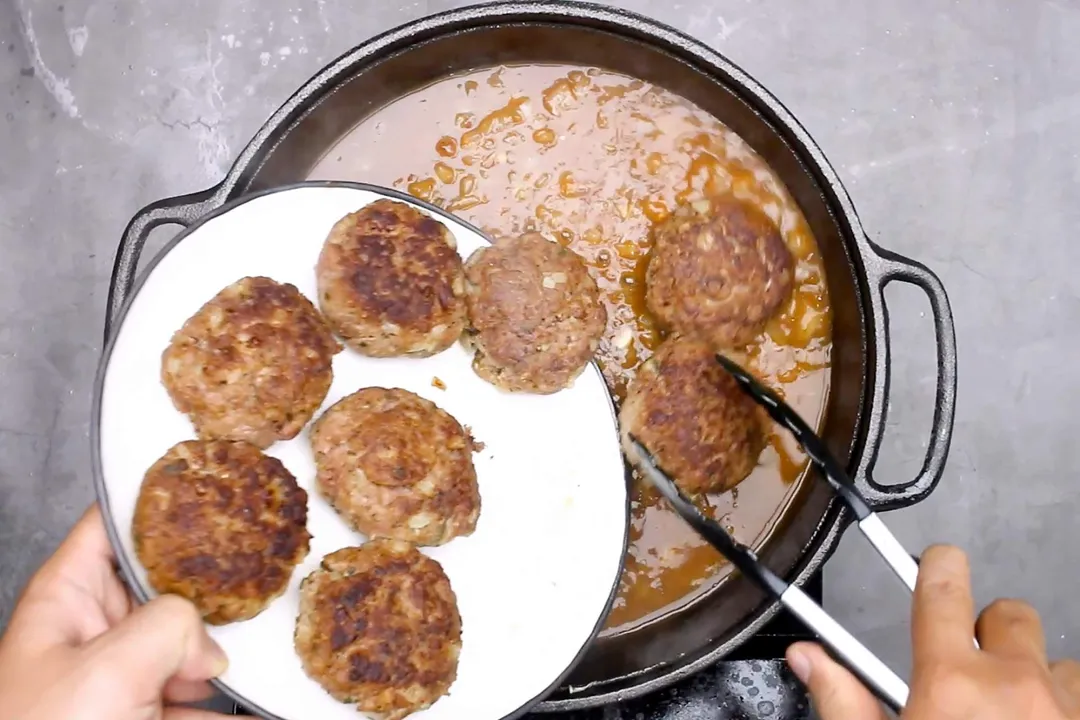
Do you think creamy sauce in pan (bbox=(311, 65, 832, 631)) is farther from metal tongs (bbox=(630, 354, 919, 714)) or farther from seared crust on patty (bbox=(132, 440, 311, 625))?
seared crust on patty (bbox=(132, 440, 311, 625))

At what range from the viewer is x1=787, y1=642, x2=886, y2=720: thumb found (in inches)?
44.3

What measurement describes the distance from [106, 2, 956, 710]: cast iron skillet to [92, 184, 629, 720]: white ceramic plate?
0.34 feet

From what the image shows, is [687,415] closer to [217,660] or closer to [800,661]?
[800,661]

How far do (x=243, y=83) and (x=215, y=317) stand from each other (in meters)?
0.78

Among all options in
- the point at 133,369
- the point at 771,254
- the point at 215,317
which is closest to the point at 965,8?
the point at 771,254

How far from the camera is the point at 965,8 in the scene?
1828 millimetres

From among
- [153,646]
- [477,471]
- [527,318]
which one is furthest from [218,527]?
[527,318]

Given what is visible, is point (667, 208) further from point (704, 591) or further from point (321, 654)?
point (321, 654)

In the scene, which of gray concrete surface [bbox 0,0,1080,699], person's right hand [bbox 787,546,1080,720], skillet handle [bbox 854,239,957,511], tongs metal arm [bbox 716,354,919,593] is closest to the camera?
person's right hand [bbox 787,546,1080,720]

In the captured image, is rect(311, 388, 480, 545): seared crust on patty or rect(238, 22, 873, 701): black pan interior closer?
rect(311, 388, 480, 545): seared crust on patty

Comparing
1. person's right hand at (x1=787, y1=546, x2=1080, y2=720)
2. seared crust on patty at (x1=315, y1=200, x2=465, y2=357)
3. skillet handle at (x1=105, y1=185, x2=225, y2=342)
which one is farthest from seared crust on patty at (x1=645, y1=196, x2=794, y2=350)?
skillet handle at (x1=105, y1=185, x2=225, y2=342)

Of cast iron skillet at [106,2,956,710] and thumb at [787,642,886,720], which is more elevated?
cast iron skillet at [106,2,956,710]

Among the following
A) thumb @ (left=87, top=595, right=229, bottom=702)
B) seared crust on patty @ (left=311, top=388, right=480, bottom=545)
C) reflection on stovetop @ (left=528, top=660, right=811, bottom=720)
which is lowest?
reflection on stovetop @ (left=528, top=660, right=811, bottom=720)

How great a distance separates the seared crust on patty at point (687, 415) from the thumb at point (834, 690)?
0.34m
